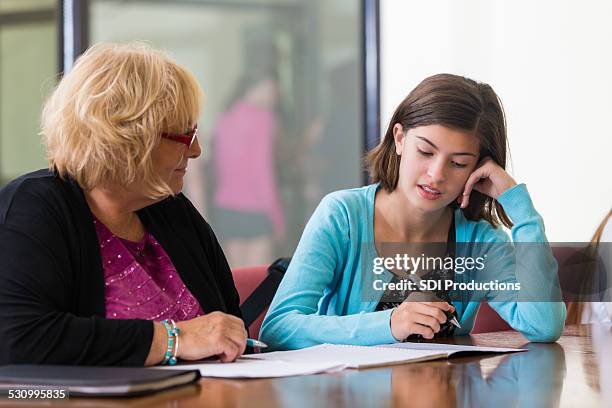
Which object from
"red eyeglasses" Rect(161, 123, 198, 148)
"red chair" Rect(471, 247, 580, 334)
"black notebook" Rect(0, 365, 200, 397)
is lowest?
"red chair" Rect(471, 247, 580, 334)

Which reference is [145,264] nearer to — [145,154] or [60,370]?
[145,154]

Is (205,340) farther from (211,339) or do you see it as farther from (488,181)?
(488,181)

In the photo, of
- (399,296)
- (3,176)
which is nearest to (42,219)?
(399,296)

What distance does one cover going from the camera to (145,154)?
1435 mm

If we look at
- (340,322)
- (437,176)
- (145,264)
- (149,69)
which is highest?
(149,69)

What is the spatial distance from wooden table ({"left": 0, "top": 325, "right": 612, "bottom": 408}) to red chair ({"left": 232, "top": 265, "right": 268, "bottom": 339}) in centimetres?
66

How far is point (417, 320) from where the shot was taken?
1558 mm

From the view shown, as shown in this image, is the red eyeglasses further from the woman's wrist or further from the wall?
the wall

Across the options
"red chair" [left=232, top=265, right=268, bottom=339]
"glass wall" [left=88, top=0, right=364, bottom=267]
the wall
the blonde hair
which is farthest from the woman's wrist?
"glass wall" [left=88, top=0, right=364, bottom=267]

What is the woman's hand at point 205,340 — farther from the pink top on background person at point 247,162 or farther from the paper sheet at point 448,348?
the pink top on background person at point 247,162

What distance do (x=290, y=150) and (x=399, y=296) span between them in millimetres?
2262

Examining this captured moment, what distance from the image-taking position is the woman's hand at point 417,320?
1549 millimetres

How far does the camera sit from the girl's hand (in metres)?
→ 1.85

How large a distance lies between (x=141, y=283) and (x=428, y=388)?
529mm
